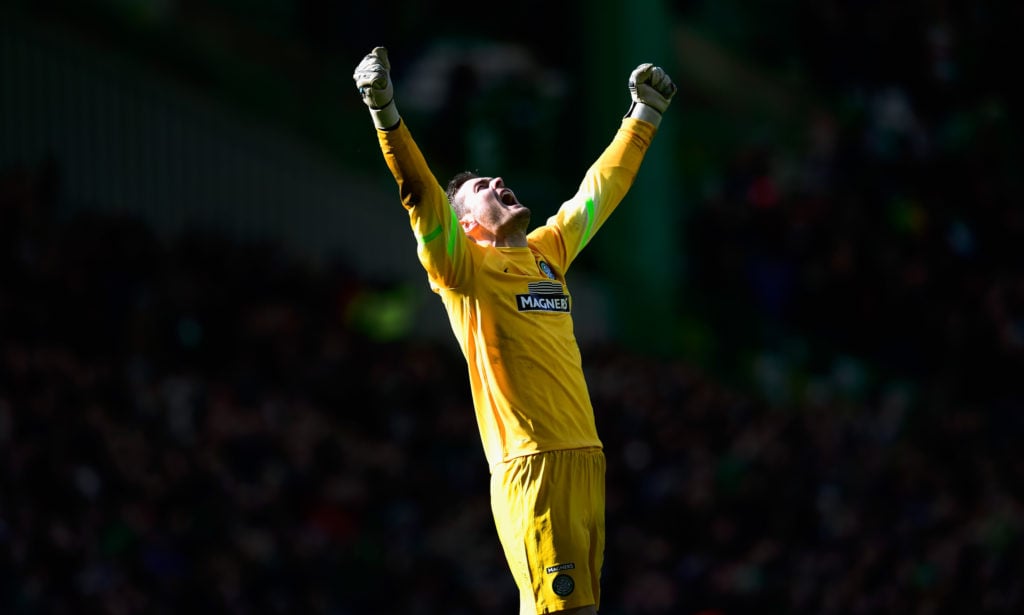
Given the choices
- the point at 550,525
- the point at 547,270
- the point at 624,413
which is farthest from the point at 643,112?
the point at 624,413

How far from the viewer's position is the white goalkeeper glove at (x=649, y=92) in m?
8.02

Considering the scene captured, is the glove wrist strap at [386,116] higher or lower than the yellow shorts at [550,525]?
higher

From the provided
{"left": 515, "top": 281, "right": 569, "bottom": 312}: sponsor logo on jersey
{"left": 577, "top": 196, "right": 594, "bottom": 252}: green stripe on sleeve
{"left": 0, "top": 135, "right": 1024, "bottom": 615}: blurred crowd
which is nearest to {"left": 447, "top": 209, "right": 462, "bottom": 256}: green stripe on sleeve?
{"left": 515, "top": 281, "right": 569, "bottom": 312}: sponsor logo on jersey

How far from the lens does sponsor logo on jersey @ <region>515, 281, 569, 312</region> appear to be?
7070 millimetres

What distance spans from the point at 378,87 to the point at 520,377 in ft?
4.51

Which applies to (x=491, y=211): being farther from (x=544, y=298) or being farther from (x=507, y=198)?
(x=544, y=298)

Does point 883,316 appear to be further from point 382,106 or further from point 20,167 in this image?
point 382,106

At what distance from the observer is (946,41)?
22703 mm

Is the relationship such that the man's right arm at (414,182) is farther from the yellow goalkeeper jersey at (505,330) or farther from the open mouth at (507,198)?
the open mouth at (507,198)

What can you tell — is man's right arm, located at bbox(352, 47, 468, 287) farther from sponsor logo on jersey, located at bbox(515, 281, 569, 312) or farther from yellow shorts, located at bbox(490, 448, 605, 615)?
yellow shorts, located at bbox(490, 448, 605, 615)

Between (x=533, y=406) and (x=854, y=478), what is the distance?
10.2 m

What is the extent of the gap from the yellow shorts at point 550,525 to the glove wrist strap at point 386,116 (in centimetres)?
151

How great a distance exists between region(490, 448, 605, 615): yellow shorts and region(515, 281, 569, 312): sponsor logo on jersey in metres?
0.64

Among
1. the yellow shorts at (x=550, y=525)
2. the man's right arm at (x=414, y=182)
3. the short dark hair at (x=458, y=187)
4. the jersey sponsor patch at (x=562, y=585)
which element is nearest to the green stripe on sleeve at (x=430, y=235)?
the man's right arm at (x=414, y=182)
